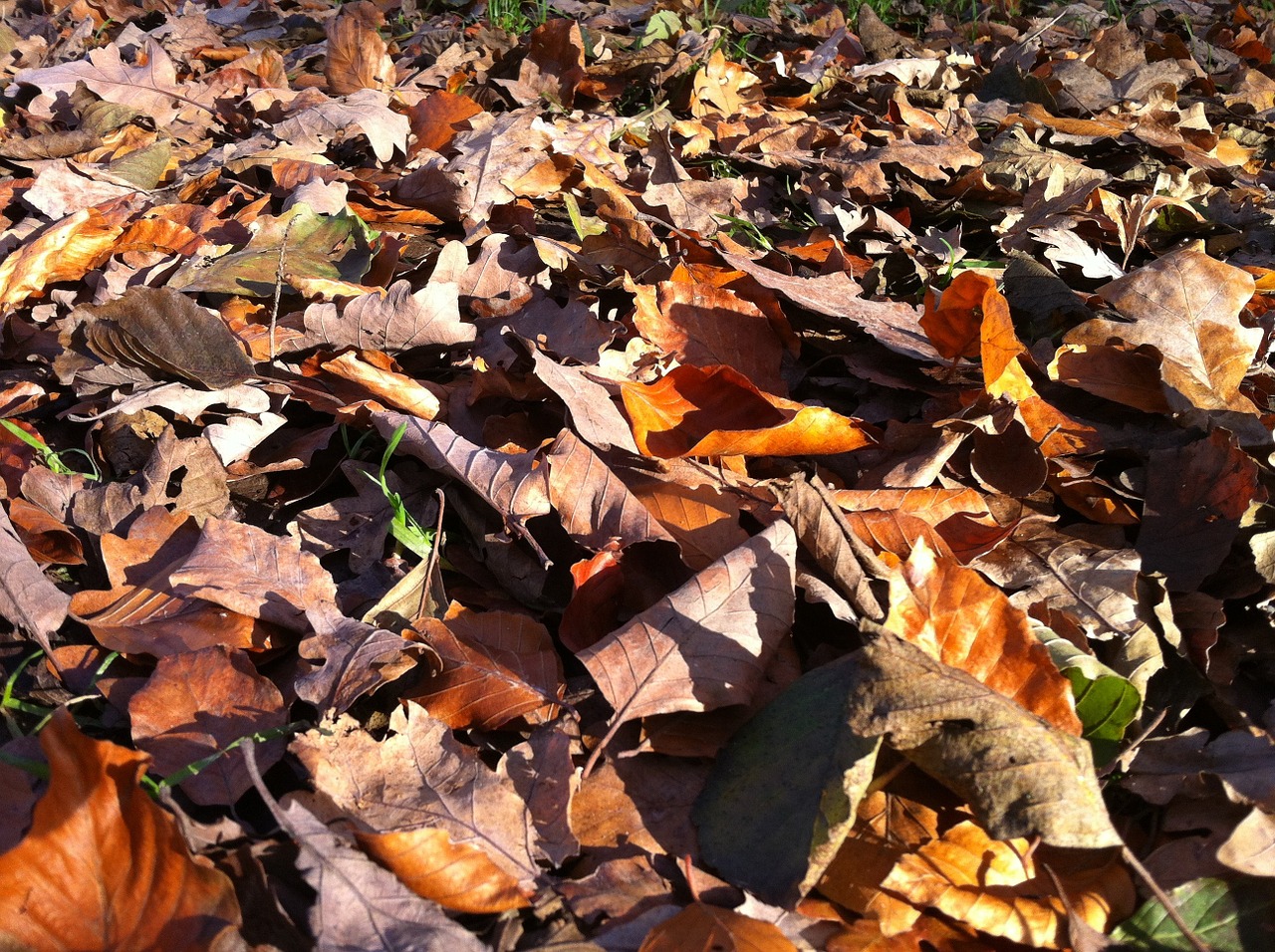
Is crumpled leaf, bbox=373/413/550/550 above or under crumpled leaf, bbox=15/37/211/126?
under

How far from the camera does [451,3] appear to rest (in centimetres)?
430

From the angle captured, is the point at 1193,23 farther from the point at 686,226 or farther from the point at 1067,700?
the point at 1067,700

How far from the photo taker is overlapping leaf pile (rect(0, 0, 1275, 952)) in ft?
3.69

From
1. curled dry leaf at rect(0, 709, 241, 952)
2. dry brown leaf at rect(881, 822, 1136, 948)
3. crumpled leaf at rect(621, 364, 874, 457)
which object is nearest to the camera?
curled dry leaf at rect(0, 709, 241, 952)

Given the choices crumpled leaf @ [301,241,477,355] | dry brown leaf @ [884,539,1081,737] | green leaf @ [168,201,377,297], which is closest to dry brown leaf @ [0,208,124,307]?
green leaf @ [168,201,377,297]

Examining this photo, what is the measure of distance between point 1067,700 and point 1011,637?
0.11m

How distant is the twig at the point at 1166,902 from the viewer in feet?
3.48

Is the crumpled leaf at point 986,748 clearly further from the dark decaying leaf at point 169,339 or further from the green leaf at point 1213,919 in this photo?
the dark decaying leaf at point 169,339

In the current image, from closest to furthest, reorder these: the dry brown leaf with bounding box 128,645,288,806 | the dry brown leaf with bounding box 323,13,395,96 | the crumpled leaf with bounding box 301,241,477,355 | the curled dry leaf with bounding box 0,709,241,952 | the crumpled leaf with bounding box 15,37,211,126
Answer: the curled dry leaf with bounding box 0,709,241,952
the dry brown leaf with bounding box 128,645,288,806
the crumpled leaf with bounding box 301,241,477,355
the crumpled leaf with bounding box 15,37,211,126
the dry brown leaf with bounding box 323,13,395,96

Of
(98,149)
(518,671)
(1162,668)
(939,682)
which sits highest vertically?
(98,149)

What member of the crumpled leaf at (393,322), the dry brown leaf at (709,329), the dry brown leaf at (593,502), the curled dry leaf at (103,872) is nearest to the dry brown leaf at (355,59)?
the crumpled leaf at (393,322)

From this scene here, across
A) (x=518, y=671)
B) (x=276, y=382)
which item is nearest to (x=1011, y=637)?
(x=518, y=671)

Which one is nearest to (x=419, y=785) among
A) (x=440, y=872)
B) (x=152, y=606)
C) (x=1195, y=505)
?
(x=440, y=872)

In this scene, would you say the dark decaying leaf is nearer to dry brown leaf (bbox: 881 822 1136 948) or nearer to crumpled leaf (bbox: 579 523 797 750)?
crumpled leaf (bbox: 579 523 797 750)
